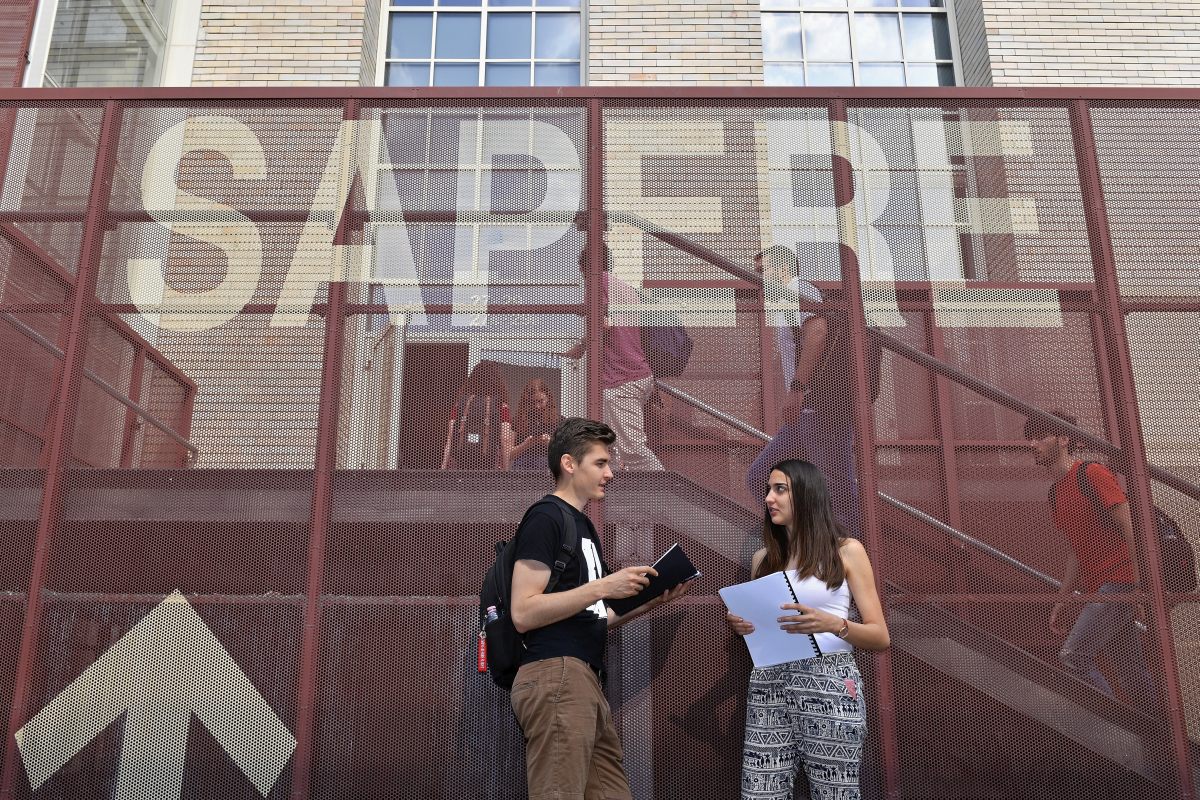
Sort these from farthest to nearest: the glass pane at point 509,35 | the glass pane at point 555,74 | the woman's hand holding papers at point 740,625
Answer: the glass pane at point 509,35 → the glass pane at point 555,74 → the woman's hand holding papers at point 740,625

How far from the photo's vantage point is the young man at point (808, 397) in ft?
15.3

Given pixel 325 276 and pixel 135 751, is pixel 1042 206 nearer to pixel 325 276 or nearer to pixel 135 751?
pixel 325 276

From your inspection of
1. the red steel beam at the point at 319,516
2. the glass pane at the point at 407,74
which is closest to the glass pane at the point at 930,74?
the glass pane at the point at 407,74

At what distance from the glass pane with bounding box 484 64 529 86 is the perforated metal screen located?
16.9 feet

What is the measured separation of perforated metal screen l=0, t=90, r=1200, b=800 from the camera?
442 cm

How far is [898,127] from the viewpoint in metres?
5.08

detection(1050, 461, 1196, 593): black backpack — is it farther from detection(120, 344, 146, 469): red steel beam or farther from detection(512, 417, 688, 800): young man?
detection(120, 344, 146, 469): red steel beam

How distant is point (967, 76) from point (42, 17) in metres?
8.84

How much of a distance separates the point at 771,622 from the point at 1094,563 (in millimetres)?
1754

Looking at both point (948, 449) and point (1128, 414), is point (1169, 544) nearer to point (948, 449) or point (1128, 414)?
point (1128, 414)

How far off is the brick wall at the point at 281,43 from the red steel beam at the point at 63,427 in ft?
15.1

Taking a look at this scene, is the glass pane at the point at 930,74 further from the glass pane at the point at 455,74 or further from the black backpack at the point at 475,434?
the black backpack at the point at 475,434

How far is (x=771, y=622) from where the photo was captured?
3910mm

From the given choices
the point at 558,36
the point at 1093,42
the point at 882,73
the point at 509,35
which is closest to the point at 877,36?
the point at 882,73
